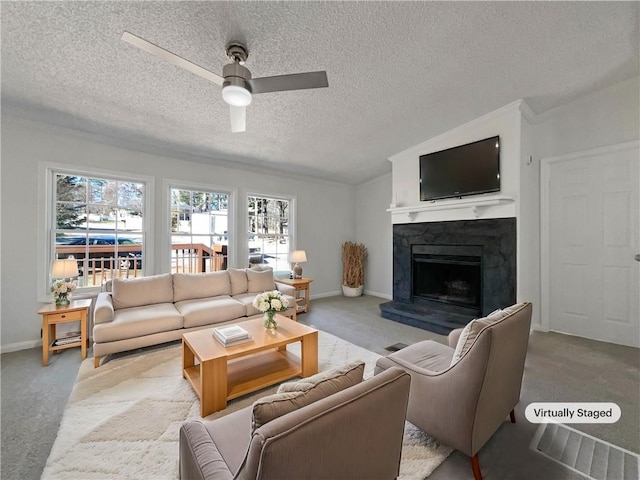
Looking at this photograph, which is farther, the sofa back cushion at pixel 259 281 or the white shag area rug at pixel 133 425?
the sofa back cushion at pixel 259 281

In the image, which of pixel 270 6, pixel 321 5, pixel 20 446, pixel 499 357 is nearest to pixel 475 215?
pixel 499 357

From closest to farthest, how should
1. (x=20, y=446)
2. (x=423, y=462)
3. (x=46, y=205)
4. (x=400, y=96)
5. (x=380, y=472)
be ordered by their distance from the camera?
(x=380, y=472), (x=423, y=462), (x=20, y=446), (x=400, y=96), (x=46, y=205)

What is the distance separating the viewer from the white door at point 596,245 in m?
3.19

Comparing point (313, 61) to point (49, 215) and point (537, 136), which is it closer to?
point (537, 136)

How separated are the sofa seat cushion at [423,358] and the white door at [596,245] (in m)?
2.75

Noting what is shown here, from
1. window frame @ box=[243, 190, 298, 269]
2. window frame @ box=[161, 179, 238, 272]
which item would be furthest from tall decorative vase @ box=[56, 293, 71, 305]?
window frame @ box=[243, 190, 298, 269]

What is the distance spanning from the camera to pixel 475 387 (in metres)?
1.36

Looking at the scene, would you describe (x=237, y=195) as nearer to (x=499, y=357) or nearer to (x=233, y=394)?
(x=233, y=394)

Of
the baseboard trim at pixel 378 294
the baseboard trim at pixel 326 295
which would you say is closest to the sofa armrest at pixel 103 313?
the baseboard trim at pixel 326 295

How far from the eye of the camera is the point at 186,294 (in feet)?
12.2

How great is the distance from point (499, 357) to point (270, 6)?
2.64 meters

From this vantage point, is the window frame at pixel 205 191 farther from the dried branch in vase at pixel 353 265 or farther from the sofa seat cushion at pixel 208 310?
the dried branch in vase at pixel 353 265

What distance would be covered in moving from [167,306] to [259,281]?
134cm

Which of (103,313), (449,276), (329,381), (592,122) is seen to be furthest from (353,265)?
(329,381)
